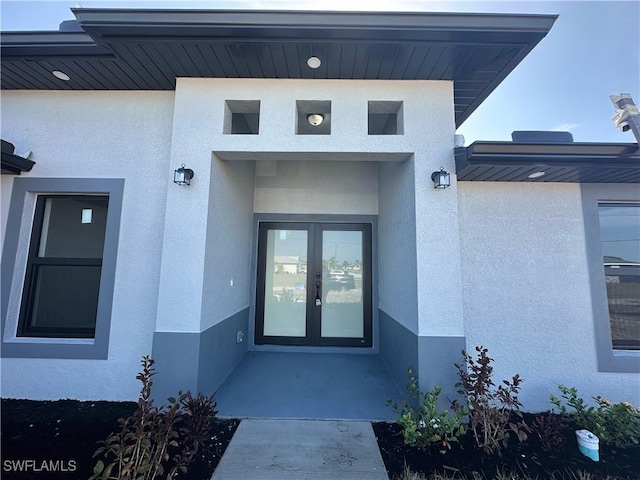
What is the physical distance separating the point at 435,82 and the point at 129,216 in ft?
14.2

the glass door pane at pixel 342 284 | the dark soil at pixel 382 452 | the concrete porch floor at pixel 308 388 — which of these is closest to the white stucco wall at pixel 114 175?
the dark soil at pixel 382 452

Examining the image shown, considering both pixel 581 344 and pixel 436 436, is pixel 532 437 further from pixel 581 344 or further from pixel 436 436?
pixel 581 344

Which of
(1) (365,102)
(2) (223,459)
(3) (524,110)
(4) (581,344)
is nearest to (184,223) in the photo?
(2) (223,459)

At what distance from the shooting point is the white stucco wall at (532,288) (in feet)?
11.0

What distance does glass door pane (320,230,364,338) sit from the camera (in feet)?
17.5

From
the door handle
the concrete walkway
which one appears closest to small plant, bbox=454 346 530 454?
the concrete walkway

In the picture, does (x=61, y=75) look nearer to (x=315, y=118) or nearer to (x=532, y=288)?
(x=315, y=118)

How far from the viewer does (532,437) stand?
282 cm

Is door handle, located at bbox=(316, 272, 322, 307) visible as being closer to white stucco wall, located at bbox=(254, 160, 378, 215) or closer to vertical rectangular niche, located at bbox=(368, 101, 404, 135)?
white stucco wall, located at bbox=(254, 160, 378, 215)

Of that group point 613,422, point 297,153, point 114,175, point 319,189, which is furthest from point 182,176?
point 613,422

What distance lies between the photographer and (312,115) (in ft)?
12.9

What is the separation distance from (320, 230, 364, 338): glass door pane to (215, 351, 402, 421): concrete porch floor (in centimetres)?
58

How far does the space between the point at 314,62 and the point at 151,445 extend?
13.7 feet

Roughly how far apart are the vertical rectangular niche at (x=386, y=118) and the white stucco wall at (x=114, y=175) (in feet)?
9.28
